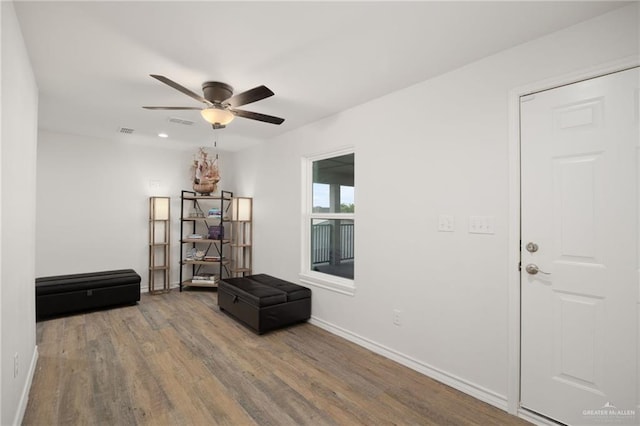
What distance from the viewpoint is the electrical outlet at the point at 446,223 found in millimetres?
2424

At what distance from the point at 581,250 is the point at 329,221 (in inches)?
95.4

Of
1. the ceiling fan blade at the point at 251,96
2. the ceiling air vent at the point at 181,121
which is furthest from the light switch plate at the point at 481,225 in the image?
the ceiling air vent at the point at 181,121

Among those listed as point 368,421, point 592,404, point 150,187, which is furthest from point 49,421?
point 150,187

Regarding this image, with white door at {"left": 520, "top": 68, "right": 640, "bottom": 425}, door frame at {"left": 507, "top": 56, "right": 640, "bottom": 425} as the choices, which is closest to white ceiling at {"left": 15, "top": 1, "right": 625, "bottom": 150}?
door frame at {"left": 507, "top": 56, "right": 640, "bottom": 425}

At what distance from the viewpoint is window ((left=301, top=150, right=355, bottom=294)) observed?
348 cm

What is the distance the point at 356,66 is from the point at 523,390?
2535 millimetres

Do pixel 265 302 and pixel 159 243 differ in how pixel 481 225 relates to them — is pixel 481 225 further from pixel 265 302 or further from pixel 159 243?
pixel 159 243

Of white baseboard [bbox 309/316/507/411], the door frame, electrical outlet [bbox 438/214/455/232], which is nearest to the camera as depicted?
the door frame

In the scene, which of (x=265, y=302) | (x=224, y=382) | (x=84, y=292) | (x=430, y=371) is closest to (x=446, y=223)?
(x=430, y=371)

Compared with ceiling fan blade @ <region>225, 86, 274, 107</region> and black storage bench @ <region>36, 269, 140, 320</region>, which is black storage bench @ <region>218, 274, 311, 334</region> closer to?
black storage bench @ <region>36, 269, 140, 320</region>

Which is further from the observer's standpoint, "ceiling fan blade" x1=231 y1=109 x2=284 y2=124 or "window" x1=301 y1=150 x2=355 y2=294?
"window" x1=301 y1=150 x2=355 y2=294

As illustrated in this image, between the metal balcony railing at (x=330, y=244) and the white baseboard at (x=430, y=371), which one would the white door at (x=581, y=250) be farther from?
the metal balcony railing at (x=330, y=244)

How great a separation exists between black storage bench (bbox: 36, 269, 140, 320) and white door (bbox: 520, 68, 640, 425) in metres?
4.57

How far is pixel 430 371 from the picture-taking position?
8.27 feet
